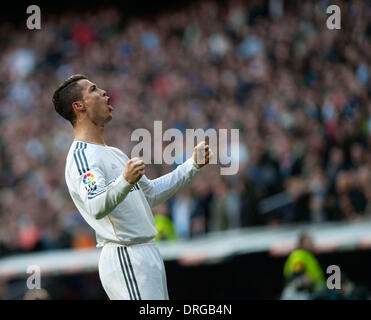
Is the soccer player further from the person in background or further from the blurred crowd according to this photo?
the blurred crowd

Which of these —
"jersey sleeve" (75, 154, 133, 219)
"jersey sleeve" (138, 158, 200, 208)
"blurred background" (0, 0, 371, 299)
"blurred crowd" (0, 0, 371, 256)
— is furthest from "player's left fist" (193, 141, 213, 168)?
"blurred crowd" (0, 0, 371, 256)

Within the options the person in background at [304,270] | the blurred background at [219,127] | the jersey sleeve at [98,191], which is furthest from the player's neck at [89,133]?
the person in background at [304,270]

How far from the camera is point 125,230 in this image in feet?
13.4

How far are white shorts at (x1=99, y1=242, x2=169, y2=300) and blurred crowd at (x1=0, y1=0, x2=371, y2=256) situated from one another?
4.47 m

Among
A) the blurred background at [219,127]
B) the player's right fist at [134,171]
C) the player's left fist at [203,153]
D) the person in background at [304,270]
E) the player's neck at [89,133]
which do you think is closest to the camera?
the player's right fist at [134,171]

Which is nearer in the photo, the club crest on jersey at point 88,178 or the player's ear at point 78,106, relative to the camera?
the club crest on jersey at point 88,178

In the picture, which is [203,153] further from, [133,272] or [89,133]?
[133,272]

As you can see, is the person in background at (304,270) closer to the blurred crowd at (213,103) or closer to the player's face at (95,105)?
the blurred crowd at (213,103)

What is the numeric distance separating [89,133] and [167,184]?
0.63m

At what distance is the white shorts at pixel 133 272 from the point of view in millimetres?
4039

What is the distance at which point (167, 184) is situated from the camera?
4496 mm

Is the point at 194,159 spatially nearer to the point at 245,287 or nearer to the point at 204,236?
the point at 245,287

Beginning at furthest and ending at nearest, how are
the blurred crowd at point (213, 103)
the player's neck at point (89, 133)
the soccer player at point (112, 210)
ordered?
the blurred crowd at point (213, 103), the player's neck at point (89, 133), the soccer player at point (112, 210)
